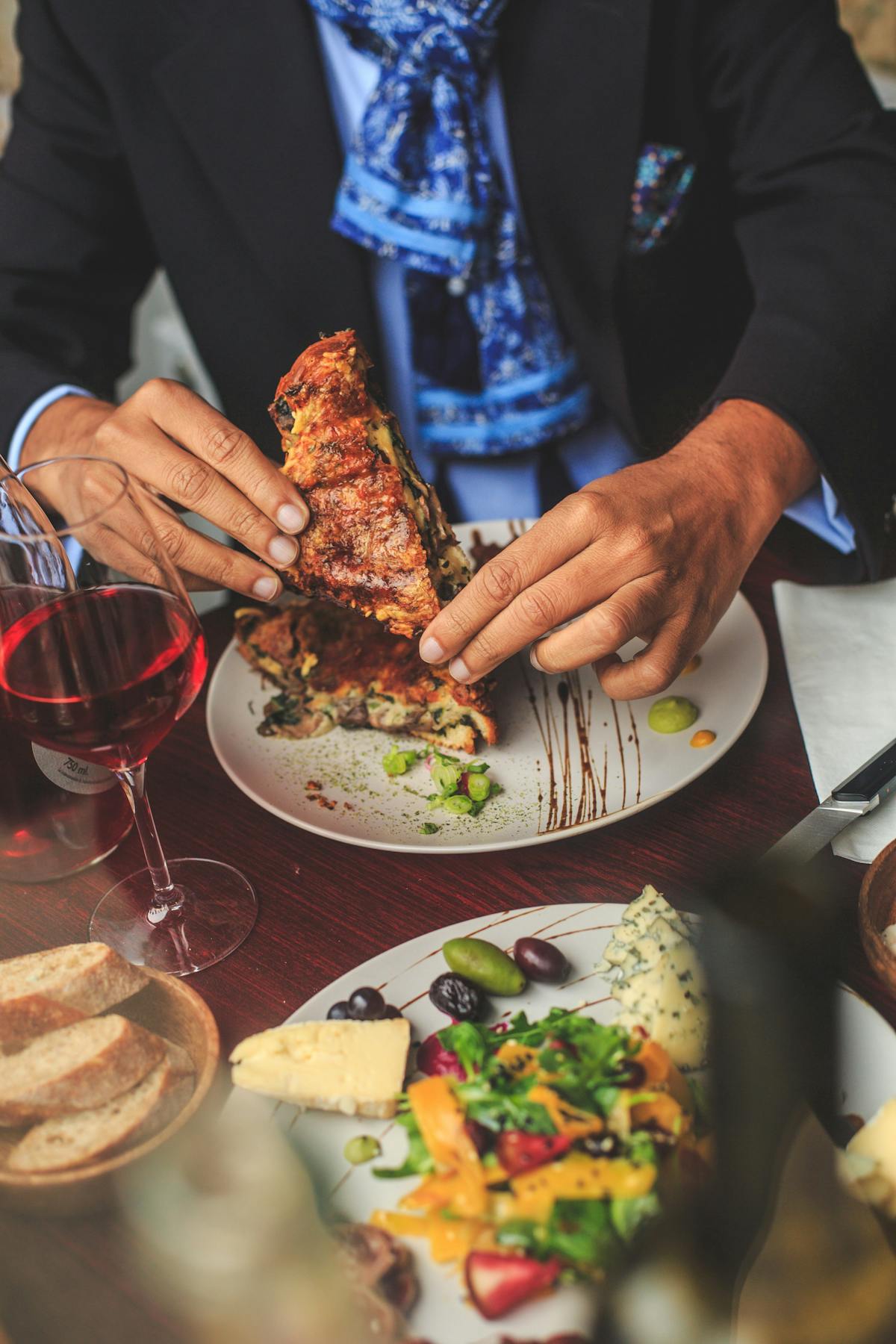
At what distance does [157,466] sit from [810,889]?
0.89m

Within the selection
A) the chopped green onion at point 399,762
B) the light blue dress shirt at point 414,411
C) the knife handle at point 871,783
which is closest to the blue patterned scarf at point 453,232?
the light blue dress shirt at point 414,411

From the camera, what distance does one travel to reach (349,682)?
1.47 metres

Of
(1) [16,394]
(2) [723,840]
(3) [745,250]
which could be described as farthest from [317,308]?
(2) [723,840]

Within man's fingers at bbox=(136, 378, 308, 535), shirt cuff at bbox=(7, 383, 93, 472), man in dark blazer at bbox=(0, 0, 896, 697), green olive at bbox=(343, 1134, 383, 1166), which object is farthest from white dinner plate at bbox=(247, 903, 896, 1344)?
shirt cuff at bbox=(7, 383, 93, 472)

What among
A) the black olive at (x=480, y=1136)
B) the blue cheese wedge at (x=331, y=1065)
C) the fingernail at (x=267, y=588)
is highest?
the fingernail at (x=267, y=588)

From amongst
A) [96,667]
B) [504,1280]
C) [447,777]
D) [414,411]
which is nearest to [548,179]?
[414,411]

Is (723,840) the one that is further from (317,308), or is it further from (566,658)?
(317,308)

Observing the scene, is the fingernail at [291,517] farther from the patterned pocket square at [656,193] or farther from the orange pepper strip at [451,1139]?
the patterned pocket square at [656,193]

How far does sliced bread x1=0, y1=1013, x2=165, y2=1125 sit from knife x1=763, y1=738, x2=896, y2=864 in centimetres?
65

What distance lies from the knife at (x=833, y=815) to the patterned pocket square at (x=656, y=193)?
1298mm

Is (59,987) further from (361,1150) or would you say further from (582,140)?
(582,140)

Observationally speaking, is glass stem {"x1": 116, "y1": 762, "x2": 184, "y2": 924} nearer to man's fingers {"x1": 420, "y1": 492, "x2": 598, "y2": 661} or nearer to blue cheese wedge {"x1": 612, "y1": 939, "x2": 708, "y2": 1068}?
man's fingers {"x1": 420, "y1": 492, "x2": 598, "y2": 661}

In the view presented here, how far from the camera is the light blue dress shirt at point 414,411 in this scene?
204 cm

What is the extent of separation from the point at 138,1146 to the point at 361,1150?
0.56ft
